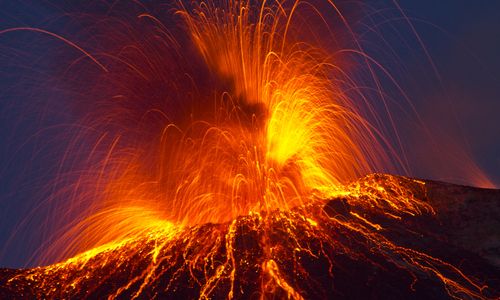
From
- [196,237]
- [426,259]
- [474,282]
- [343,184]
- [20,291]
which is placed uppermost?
[343,184]

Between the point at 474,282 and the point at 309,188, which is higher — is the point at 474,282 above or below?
below

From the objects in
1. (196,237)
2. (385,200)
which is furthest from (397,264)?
(196,237)

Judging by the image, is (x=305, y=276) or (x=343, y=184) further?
(x=343, y=184)

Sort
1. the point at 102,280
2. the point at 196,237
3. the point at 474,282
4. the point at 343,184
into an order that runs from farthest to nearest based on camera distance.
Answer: the point at 343,184, the point at 196,237, the point at 102,280, the point at 474,282

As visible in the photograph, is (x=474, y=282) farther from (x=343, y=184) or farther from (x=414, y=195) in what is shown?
(x=343, y=184)

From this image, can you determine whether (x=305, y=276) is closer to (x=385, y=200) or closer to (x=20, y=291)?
(x=385, y=200)

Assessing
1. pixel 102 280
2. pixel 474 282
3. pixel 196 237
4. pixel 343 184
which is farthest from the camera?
pixel 343 184
